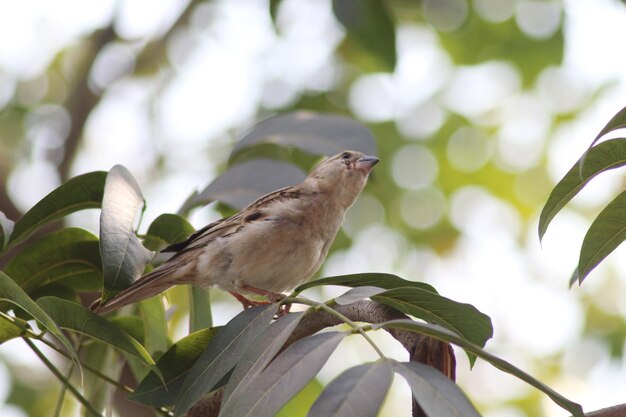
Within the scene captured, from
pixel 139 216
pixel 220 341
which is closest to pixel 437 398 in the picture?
pixel 220 341

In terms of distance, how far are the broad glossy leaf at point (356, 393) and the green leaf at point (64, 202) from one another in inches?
49.0

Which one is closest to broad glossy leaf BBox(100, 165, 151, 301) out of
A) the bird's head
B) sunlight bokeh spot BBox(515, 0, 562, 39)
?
the bird's head

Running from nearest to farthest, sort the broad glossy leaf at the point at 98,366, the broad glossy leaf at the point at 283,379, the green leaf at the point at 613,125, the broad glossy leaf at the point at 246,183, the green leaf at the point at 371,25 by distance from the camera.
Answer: the broad glossy leaf at the point at 283,379
the green leaf at the point at 613,125
the broad glossy leaf at the point at 98,366
the broad glossy leaf at the point at 246,183
the green leaf at the point at 371,25

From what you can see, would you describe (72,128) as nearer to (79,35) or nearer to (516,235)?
(79,35)

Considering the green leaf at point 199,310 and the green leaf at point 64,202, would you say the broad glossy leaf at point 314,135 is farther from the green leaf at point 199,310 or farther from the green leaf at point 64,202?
the green leaf at point 64,202

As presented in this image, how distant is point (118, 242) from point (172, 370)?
0.42 m

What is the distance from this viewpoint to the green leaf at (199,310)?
118 inches

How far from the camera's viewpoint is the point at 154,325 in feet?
9.92

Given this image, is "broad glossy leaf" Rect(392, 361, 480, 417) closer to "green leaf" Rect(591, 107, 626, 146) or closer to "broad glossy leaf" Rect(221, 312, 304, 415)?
"broad glossy leaf" Rect(221, 312, 304, 415)

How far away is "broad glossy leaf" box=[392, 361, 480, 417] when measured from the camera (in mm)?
1589

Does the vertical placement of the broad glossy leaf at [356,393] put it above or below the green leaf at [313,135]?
below

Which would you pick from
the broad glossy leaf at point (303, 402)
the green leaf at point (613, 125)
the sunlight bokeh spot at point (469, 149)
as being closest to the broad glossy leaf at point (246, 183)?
the green leaf at point (613, 125)

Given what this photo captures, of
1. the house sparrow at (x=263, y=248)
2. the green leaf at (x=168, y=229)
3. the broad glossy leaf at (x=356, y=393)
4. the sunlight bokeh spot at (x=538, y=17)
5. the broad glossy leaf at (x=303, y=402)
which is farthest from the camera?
the sunlight bokeh spot at (x=538, y=17)

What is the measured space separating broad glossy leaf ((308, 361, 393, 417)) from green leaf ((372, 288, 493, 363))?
458 mm
